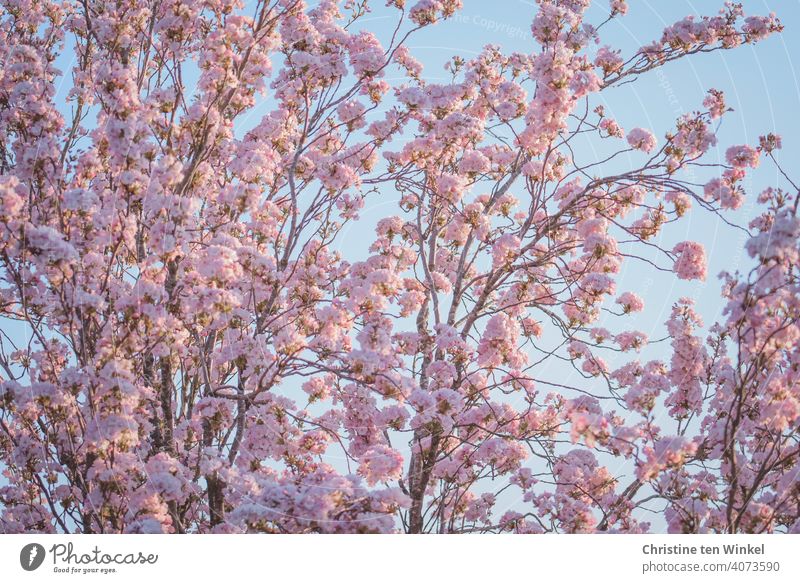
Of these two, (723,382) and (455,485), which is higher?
(723,382)

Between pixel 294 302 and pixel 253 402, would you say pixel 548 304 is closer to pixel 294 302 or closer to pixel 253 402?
pixel 294 302

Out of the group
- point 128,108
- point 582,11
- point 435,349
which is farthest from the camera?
point 582,11

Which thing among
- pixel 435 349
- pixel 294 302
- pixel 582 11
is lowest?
pixel 435 349

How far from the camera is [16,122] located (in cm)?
751

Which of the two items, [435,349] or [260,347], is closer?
[260,347]

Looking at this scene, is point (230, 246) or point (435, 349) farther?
point (435, 349)

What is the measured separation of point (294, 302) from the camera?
939 cm
